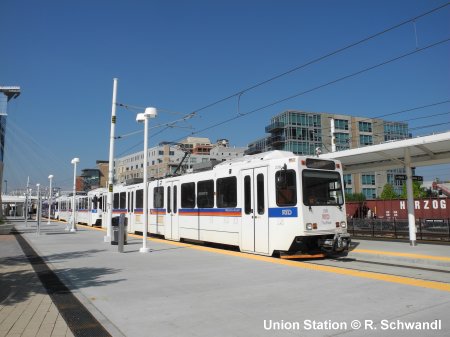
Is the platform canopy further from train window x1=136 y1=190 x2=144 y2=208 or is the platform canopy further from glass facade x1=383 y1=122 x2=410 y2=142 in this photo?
glass facade x1=383 y1=122 x2=410 y2=142

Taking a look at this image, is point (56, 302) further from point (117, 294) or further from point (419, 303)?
point (419, 303)

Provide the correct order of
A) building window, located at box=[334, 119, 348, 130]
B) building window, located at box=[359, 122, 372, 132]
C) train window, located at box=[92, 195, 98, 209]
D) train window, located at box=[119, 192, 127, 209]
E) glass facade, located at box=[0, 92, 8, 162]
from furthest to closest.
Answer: building window, located at box=[359, 122, 372, 132] < building window, located at box=[334, 119, 348, 130] < glass facade, located at box=[0, 92, 8, 162] < train window, located at box=[92, 195, 98, 209] < train window, located at box=[119, 192, 127, 209]

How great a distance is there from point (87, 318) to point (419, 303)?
5.14 meters

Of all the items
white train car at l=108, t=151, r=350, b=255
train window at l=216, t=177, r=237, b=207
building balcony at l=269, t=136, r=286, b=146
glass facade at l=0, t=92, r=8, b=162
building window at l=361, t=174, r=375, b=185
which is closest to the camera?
white train car at l=108, t=151, r=350, b=255

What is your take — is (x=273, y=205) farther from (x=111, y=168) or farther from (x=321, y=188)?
(x=111, y=168)

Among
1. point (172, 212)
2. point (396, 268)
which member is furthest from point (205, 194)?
point (396, 268)

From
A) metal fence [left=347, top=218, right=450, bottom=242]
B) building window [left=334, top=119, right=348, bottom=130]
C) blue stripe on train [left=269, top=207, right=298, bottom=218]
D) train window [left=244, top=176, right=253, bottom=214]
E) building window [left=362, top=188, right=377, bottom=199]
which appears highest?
building window [left=334, top=119, right=348, bottom=130]

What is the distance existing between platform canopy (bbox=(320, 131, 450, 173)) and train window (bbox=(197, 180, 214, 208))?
14.3 ft

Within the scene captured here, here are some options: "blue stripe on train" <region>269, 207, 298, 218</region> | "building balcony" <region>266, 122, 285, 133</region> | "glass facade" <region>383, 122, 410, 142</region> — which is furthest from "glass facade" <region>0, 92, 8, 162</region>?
"blue stripe on train" <region>269, 207, 298, 218</region>

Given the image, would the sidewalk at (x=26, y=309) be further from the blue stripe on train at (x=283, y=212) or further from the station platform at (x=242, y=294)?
the blue stripe on train at (x=283, y=212)

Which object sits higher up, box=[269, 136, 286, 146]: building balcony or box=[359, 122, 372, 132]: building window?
box=[359, 122, 372, 132]: building window

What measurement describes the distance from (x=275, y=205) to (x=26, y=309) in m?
7.45

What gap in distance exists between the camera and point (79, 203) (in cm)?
3969

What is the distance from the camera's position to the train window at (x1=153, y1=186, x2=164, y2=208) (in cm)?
1986
